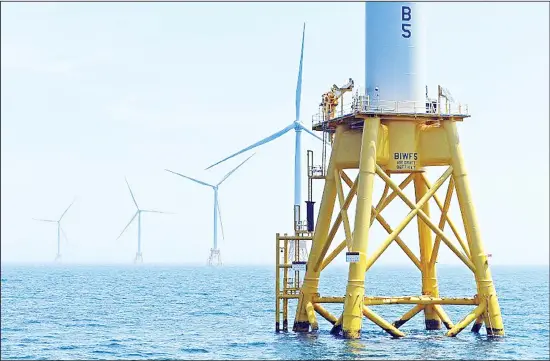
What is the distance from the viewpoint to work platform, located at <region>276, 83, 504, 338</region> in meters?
46.7

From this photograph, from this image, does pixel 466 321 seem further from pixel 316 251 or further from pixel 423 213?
pixel 316 251

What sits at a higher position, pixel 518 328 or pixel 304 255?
pixel 304 255

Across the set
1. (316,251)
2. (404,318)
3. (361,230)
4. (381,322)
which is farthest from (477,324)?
(316,251)

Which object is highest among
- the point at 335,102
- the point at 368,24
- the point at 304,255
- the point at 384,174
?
the point at 368,24

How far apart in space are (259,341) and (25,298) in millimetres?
52554

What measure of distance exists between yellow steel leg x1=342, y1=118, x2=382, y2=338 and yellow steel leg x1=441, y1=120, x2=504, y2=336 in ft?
13.4

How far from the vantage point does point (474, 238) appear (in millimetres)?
48344

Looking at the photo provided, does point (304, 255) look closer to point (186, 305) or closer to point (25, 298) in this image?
point (186, 305)

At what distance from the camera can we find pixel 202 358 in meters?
44.1

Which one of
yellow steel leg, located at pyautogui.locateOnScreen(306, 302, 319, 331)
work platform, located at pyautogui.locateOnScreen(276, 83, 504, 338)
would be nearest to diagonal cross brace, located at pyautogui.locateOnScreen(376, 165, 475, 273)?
work platform, located at pyautogui.locateOnScreen(276, 83, 504, 338)

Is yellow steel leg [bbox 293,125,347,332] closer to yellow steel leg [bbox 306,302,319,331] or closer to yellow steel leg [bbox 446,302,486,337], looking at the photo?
yellow steel leg [bbox 306,302,319,331]

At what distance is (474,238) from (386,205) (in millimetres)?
5463

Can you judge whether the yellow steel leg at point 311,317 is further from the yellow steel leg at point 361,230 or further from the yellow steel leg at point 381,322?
the yellow steel leg at point 361,230

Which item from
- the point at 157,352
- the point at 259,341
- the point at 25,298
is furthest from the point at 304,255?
the point at 25,298
